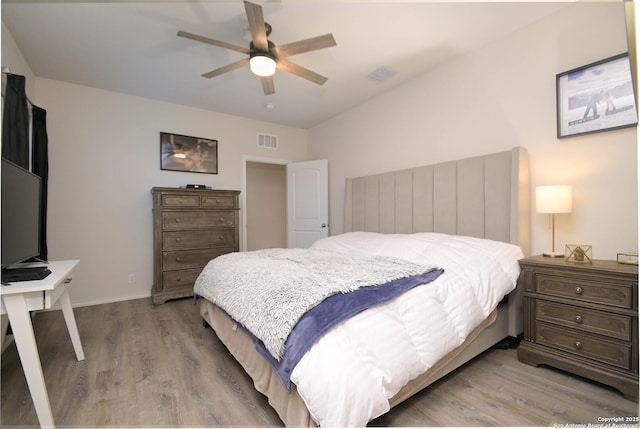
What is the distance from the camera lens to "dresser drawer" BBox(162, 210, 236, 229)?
11.2 ft

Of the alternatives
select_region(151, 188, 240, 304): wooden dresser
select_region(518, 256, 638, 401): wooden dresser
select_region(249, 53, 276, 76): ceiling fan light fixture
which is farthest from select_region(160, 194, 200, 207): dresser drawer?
select_region(518, 256, 638, 401): wooden dresser

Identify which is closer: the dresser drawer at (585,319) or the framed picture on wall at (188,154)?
the dresser drawer at (585,319)

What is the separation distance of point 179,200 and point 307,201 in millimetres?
1882

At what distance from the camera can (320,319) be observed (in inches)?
48.8

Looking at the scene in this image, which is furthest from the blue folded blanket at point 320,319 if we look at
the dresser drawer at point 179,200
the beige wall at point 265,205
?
the beige wall at point 265,205

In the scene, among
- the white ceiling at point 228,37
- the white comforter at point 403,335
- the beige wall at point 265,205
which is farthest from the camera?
the beige wall at point 265,205

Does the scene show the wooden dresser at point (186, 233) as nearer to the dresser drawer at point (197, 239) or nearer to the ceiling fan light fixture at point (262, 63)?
the dresser drawer at point (197, 239)

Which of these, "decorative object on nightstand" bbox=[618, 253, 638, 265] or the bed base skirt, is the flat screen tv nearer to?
the bed base skirt

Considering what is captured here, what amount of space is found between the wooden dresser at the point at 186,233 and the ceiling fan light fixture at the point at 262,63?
1977 mm

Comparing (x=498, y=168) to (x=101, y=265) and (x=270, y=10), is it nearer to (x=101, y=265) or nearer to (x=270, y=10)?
(x=270, y=10)

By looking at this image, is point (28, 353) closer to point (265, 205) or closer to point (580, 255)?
point (580, 255)

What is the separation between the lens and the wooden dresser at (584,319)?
5.26 feet

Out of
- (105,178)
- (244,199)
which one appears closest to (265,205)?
(244,199)

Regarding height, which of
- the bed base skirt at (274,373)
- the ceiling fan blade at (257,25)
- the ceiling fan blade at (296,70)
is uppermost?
the ceiling fan blade at (257,25)
